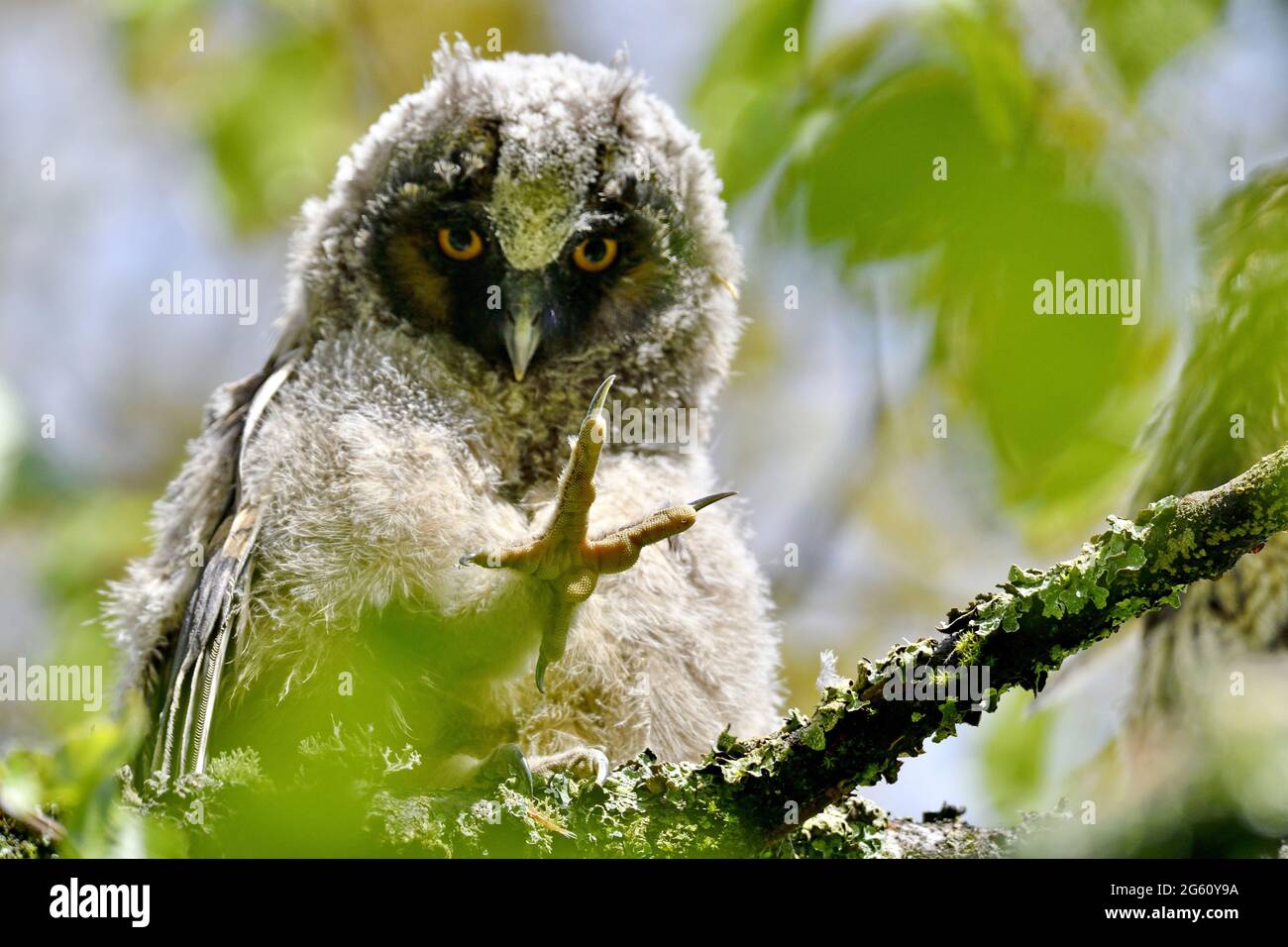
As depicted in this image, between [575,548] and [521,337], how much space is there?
0.79m

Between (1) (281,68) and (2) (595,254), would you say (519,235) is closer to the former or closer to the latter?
(2) (595,254)

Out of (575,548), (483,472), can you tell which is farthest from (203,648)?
(575,548)

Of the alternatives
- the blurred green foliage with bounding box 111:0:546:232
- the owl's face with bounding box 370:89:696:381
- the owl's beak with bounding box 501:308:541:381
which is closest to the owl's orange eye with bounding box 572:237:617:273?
the owl's face with bounding box 370:89:696:381

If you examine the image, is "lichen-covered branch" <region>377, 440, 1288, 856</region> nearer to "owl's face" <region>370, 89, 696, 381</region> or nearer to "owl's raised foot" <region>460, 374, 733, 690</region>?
"owl's raised foot" <region>460, 374, 733, 690</region>

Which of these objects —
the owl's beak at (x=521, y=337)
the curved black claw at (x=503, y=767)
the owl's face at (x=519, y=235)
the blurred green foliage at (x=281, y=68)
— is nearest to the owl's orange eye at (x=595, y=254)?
the owl's face at (x=519, y=235)

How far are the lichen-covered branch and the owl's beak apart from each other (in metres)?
1.02

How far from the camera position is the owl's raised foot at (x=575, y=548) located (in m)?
1.81

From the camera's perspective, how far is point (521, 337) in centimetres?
253

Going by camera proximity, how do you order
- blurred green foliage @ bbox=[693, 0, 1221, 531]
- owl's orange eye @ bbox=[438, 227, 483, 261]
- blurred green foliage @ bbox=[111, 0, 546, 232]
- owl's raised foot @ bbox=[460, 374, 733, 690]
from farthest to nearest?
1. blurred green foliage @ bbox=[111, 0, 546, 232]
2. owl's orange eye @ bbox=[438, 227, 483, 261]
3. owl's raised foot @ bbox=[460, 374, 733, 690]
4. blurred green foliage @ bbox=[693, 0, 1221, 531]

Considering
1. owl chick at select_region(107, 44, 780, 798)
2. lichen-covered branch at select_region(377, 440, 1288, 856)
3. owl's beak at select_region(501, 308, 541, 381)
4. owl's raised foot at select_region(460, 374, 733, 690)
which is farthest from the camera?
owl's beak at select_region(501, 308, 541, 381)

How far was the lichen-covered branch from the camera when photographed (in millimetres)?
1400
